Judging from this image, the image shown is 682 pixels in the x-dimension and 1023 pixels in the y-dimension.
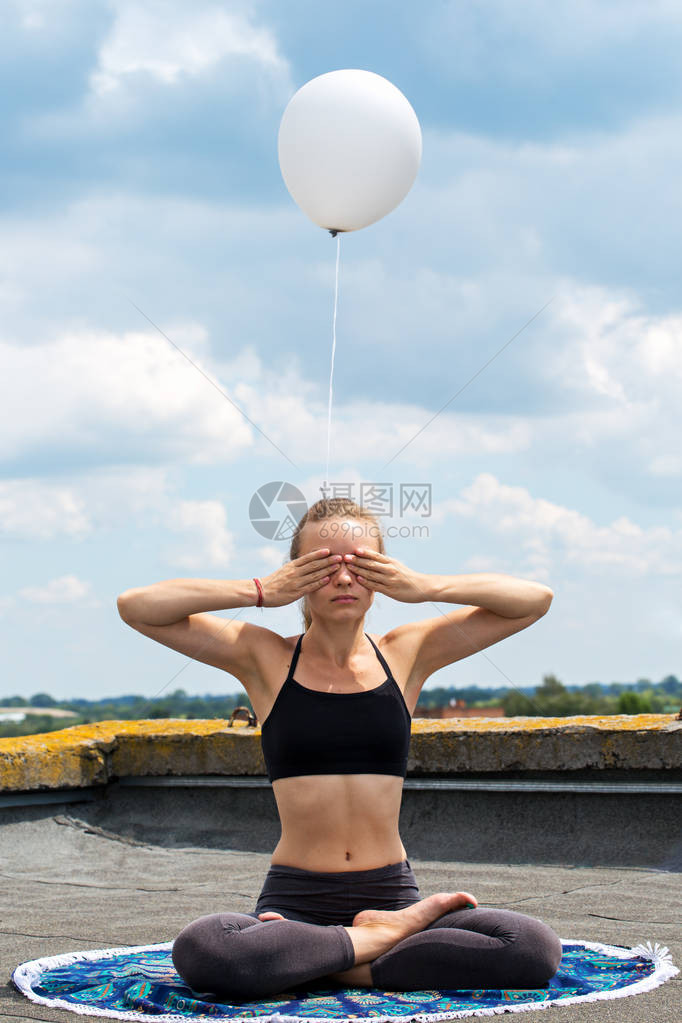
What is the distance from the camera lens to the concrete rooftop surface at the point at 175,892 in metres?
3.17

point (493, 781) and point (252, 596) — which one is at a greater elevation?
point (252, 596)

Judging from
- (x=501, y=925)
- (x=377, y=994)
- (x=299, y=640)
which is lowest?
(x=377, y=994)

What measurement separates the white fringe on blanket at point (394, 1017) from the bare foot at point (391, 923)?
0.31m

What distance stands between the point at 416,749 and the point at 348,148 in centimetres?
289

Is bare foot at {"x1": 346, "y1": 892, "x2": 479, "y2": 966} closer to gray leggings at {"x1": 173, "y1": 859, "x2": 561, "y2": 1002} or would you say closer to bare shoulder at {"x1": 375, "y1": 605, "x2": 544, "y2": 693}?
gray leggings at {"x1": 173, "y1": 859, "x2": 561, "y2": 1002}

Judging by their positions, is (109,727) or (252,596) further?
(109,727)

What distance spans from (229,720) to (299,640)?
2.72m

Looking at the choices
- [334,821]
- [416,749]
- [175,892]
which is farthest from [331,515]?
[416,749]

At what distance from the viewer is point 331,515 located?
10.6 ft

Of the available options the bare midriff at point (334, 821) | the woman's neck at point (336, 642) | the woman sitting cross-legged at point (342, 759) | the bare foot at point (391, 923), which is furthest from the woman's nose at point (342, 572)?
the bare foot at point (391, 923)

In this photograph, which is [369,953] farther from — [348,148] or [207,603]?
[348,148]

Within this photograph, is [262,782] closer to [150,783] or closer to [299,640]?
[150,783]

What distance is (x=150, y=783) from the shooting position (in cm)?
587

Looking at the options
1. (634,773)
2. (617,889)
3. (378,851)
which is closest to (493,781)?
(634,773)
